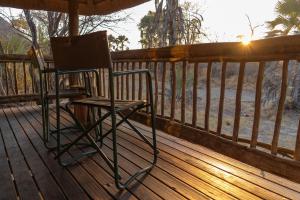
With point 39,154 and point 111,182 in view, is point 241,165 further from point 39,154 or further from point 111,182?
point 39,154

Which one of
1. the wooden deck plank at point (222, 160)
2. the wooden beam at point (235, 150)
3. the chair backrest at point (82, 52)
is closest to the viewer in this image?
the chair backrest at point (82, 52)

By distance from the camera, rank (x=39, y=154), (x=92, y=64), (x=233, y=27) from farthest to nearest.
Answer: (x=233, y=27), (x=39, y=154), (x=92, y=64)

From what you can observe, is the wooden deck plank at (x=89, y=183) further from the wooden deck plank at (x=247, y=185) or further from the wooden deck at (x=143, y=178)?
the wooden deck plank at (x=247, y=185)

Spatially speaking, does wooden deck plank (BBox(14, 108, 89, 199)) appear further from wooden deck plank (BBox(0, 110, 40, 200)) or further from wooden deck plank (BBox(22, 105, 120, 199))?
wooden deck plank (BBox(0, 110, 40, 200))

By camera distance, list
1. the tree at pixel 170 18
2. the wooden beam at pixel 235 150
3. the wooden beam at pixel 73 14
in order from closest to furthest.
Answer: the wooden beam at pixel 235 150 < the wooden beam at pixel 73 14 < the tree at pixel 170 18

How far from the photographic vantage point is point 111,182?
1743mm

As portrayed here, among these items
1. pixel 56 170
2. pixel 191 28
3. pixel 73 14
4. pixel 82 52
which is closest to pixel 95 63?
pixel 82 52

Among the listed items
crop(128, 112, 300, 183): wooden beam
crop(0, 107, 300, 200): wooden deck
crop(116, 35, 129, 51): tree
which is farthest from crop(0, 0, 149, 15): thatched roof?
crop(116, 35, 129, 51): tree

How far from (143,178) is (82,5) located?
324 cm

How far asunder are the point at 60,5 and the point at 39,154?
8.75 feet

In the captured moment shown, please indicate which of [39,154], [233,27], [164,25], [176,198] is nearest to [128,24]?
[164,25]

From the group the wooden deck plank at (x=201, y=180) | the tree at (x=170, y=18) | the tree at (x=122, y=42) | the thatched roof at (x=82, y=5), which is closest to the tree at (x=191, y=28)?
the tree at (x=170, y=18)

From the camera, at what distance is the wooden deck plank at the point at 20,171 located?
1620 mm

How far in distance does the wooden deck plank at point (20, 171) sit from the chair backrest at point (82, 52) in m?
0.87
